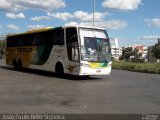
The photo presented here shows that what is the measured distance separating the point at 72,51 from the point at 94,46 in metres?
1.30

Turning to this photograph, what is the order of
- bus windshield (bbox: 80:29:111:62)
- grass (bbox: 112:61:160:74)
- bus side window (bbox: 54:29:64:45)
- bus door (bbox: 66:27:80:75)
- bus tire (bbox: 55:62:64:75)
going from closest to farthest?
1. bus windshield (bbox: 80:29:111:62)
2. bus door (bbox: 66:27:80:75)
3. bus side window (bbox: 54:29:64:45)
4. bus tire (bbox: 55:62:64:75)
5. grass (bbox: 112:61:160:74)

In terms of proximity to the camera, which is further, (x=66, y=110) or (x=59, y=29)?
(x=59, y=29)

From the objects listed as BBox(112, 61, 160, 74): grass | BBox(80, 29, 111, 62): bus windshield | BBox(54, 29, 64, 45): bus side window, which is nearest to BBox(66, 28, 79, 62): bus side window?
BBox(80, 29, 111, 62): bus windshield

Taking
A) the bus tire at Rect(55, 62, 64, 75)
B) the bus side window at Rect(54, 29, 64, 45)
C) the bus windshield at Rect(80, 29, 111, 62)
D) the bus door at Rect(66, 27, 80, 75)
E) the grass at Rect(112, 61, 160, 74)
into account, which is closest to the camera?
the bus windshield at Rect(80, 29, 111, 62)

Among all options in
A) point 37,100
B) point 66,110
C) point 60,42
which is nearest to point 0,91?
point 37,100

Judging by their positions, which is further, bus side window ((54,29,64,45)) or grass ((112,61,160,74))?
grass ((112,61,160,74))

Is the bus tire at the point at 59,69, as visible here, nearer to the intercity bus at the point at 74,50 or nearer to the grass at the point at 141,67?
the intercity bus at the point at 74,50

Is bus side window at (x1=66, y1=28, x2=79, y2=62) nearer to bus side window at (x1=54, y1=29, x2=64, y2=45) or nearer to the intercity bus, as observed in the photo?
the intercity bus

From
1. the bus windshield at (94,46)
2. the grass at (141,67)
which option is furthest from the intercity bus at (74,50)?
the grass at (141,67)

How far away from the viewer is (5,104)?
460 inches

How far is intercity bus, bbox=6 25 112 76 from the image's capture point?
21.6m

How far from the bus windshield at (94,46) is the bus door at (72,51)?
0.40 m

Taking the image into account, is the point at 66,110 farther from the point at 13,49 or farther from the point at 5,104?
the point at 13,49

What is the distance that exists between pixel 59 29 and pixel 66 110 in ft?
43.8
